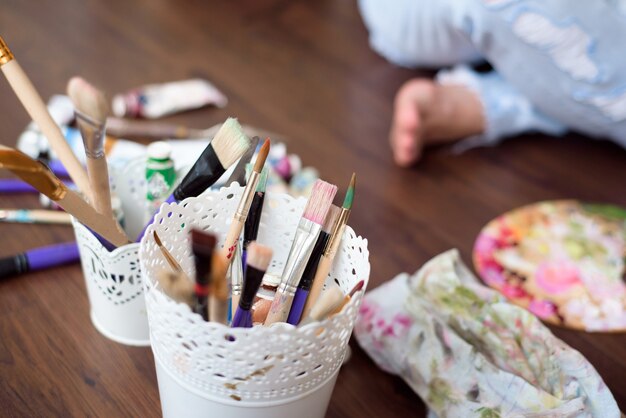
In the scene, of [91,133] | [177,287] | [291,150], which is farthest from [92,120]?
[291,150]

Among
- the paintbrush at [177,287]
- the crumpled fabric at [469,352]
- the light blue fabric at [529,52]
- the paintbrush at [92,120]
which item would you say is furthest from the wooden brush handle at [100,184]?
the light blue fabric at [529,52]

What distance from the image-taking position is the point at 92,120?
0.44 metres

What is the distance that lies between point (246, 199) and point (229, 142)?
0.12ft

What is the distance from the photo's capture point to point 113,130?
0.82 meters

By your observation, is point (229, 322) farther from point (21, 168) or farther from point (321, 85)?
point (321, 85)

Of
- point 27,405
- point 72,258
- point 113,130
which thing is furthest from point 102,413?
point 113,130

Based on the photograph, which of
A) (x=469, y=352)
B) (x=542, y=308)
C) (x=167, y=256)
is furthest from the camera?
(x=542, y=308)

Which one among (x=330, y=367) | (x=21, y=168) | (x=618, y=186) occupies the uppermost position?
(x=21, y=168)

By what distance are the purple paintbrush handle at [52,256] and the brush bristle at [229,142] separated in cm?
24

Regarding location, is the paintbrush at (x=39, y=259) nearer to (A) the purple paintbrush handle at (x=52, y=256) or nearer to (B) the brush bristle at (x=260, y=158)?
(A) the purple paintbrush handle at (x=52, y=256)

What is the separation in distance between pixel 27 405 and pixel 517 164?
23.2 inches

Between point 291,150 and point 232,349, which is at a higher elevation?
point 232,349

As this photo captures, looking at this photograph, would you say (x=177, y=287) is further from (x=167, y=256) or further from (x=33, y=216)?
(x=33, y=216)

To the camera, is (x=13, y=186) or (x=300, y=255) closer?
(x=300, y=255)
